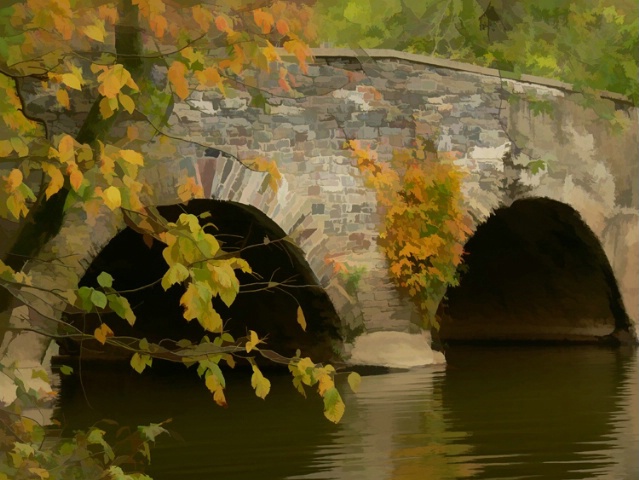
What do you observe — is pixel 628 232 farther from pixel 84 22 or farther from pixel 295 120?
pixel 84 22

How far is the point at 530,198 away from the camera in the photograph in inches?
469

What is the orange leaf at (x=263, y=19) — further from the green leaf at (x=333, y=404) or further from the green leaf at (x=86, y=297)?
the green leaf at (x=333, y=404)

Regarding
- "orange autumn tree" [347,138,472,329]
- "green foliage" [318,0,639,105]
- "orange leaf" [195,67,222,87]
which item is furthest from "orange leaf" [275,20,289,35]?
"green foliage" [318,0,639,105]

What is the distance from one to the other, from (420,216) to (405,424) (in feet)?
11.4

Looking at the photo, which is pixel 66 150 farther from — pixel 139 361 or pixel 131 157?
pixel 139 361

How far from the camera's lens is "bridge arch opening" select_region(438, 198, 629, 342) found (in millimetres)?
13469

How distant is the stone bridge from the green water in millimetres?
1045

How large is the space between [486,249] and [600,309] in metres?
1.71

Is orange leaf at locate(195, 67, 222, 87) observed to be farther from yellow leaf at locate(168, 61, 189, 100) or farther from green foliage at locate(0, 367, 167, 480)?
green foliage at locate(0, 367, 167, 480)

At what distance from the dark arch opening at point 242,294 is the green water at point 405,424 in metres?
0.68

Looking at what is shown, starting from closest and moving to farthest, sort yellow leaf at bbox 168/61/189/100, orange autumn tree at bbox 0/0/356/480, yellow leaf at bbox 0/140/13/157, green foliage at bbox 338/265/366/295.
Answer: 1. orange autumn tree at bbox 0/0/356/480
2. yellow leaf at bbox 0/140/13/157
3. yellow leaf at bbox 168/61/189/100
4. green foliage at bbox 338/265/366/295

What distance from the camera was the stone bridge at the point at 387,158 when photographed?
31.7 ft

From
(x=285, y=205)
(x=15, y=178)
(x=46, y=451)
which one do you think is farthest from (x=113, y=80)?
(x=285, y=205)

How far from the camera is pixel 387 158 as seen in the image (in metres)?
10.7
